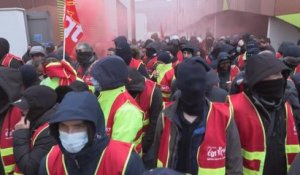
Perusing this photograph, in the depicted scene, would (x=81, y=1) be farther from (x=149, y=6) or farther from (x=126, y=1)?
(x=149, y=6)

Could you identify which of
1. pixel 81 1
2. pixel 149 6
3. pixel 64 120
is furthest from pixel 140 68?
pixel 149 6

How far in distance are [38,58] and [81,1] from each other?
519 inches

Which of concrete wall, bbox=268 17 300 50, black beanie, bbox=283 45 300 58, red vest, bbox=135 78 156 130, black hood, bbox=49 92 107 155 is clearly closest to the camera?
black hood, bbox=49 92 107 155

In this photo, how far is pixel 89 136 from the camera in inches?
97.1

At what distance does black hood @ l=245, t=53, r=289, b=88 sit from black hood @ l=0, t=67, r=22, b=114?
7.84ft

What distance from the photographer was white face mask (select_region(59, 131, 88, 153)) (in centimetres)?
244

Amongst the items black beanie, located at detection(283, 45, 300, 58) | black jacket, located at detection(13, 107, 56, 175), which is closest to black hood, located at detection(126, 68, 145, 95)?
black jacket, located at detection(13, 107, 56, 175)

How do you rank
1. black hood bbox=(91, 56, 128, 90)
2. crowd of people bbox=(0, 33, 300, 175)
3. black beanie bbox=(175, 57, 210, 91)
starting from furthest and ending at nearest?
→ 1. black hood bbox=(91, 56, 128, 90)
2. black beanie bbox=(175, 57, 210, 91)
3. crowd of people bbox=(0, 33, 300, 175)

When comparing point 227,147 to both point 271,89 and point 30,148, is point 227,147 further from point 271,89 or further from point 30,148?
point 30,148

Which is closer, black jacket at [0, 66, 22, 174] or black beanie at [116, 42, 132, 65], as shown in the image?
black jacket at [0, 66, 22, 174]

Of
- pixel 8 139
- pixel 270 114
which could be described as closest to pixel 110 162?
pixel 270 114

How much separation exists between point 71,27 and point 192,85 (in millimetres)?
4522

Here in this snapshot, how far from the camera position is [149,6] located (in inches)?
2773

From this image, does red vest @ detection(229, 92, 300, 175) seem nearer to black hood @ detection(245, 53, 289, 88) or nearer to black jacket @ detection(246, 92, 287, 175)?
black jacket @ detection(246, 92, 287, 175)
